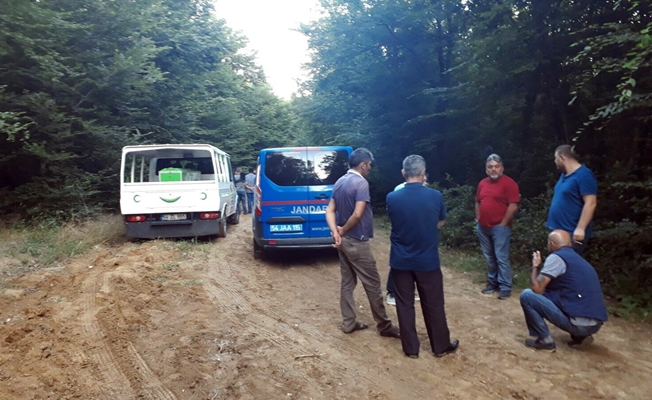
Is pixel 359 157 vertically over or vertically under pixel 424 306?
over

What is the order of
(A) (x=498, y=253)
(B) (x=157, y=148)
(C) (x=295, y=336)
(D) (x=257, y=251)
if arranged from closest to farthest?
(C) (x=295, y=336), (A) (x=498, y=253), (D) (x=257, y=251), (B) (x=157, y=148)

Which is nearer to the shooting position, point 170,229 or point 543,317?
point 543,317

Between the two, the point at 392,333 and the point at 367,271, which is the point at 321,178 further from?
the point at 392,333

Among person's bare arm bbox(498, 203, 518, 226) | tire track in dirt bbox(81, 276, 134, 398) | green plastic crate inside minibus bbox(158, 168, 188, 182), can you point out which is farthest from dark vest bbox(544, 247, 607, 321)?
green plastic crate inside minibus bbox(158, 168, 188, 182)

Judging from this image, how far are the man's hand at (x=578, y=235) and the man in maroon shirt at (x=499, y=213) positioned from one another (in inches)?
55.0

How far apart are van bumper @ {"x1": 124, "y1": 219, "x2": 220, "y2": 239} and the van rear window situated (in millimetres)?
2401

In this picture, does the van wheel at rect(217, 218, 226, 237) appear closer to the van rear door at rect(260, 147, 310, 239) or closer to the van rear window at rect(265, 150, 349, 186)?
the van rear door at rect(260, 147, 310, 239)

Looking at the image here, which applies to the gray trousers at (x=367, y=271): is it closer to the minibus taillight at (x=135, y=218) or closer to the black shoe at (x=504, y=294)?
the black shoe at (x=504, y=294)

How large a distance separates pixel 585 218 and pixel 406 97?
1070 centimetres

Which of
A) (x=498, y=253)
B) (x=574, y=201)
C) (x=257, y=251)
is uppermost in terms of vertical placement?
(x=574, y=201)

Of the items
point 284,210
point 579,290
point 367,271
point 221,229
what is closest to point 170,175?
point 221,229

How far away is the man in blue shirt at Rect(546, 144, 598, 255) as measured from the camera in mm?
4352

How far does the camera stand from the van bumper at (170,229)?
29.8 ft

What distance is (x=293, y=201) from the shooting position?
7.74 metres
